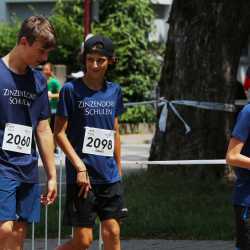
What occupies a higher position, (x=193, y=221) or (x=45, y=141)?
(x=45, y=141)

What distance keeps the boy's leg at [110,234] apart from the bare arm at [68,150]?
335mm

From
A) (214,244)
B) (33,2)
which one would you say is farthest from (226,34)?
(33,2)

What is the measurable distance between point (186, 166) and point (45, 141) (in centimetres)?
688

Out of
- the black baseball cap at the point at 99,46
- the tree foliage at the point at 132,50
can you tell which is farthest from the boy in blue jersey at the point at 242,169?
the tree foliage at the point at 132,50

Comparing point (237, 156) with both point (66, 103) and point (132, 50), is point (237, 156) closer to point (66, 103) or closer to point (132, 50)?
point (66, 103)

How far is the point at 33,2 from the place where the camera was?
3434cm

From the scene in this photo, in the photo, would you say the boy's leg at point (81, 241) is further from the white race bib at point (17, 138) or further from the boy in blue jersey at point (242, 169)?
the boy in blue jersey at point (242, 169)

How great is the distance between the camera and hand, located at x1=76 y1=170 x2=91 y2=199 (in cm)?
665

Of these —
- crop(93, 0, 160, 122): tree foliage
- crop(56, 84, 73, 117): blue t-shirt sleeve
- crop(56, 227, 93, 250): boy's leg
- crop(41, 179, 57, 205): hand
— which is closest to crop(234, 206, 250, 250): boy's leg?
crop(41, 179, 57, 205): hand

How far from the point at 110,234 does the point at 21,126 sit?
4.25ft

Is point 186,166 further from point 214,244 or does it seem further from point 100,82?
point 100,82

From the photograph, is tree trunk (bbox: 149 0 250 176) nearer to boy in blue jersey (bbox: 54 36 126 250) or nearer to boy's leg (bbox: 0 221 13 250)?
boy in blue jersey (bbox: 54 36 126 250)

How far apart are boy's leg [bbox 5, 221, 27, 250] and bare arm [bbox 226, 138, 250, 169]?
51.7 inches

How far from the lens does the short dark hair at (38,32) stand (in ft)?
18.9
